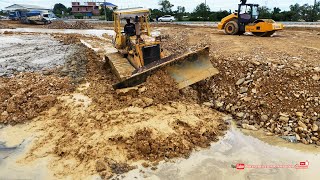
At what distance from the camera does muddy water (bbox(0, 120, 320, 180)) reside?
5328 millimetres

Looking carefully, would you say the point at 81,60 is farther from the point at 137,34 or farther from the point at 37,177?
the point at 37,177

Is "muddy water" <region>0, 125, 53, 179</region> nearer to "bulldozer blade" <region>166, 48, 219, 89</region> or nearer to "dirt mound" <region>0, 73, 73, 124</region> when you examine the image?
"dirt mound" <region>0, 73, 73, 124</region>

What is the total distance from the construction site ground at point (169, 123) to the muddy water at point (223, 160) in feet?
0.06

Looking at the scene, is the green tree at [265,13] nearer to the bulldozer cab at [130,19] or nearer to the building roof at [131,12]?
the bulldozer cab at [130,19]

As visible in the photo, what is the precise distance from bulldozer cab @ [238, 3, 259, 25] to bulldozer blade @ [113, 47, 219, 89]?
8.17m

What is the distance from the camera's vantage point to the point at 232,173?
537 centimetres

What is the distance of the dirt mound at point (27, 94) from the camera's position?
752cm

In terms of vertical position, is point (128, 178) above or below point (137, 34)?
below

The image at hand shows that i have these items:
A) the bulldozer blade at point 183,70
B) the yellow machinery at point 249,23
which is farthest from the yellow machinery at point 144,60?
the yellow machinery at point 249,23

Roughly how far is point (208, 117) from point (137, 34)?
3852 millimetres

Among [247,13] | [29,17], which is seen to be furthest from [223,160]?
[29,17]

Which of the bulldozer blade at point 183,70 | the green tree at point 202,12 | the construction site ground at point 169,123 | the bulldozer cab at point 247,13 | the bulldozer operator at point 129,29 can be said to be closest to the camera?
the construction site ground at point 169,123

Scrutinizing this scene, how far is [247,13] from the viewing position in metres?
15.2

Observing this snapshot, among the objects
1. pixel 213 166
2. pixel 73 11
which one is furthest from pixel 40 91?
pixel 73 11
